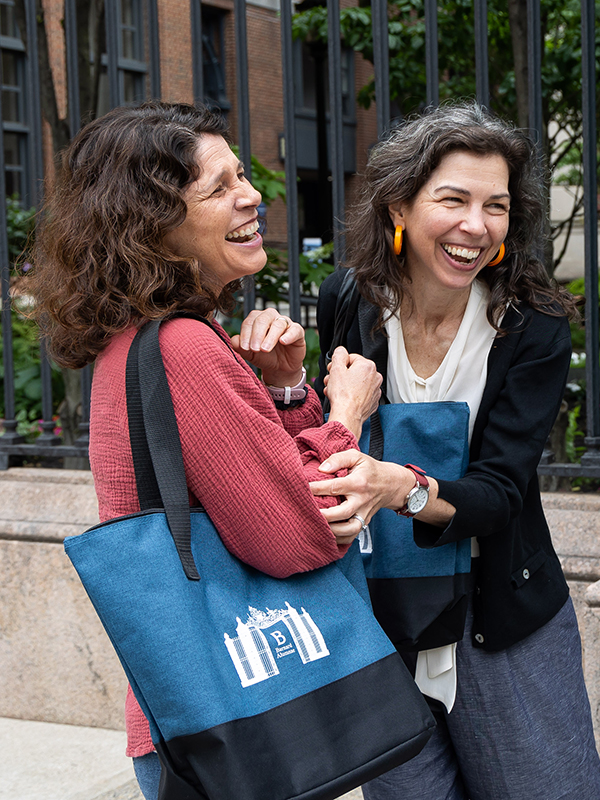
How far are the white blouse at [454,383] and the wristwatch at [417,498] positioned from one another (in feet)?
0.86

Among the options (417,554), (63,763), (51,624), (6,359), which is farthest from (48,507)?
(417,554)

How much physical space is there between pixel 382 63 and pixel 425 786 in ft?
7.76

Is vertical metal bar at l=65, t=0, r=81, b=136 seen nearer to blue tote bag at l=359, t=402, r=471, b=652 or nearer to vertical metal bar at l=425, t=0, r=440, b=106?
vertical metal bar at l=425, t=0, r=440, b=106

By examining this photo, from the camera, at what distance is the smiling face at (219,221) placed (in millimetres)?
1629


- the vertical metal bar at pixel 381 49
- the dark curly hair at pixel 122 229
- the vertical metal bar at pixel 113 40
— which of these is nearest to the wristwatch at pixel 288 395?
the dark curly hair at pixel 122 229

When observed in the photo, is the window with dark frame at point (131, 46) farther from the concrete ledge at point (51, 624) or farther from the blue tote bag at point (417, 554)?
the blue tote bag at point (417, 554)

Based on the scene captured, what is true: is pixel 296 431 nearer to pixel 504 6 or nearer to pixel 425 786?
pixel 425 786

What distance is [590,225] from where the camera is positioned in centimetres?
283

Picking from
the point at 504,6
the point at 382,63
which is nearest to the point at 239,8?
the point at 382,63

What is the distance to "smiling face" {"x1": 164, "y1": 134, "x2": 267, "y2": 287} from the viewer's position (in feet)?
5.34

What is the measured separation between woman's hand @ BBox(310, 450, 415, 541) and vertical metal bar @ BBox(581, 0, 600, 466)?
1400mm

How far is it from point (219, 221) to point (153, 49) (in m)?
2.03

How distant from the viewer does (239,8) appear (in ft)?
10.5

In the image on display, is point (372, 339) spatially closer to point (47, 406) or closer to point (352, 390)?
point (352, 390)
